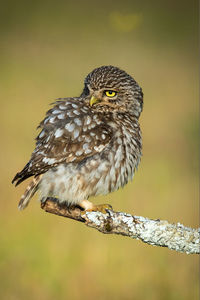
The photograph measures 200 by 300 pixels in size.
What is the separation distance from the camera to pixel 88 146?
2.96m

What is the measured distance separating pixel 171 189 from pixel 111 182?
2.22 metres

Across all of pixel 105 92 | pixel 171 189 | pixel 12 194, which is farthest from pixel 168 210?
pixel 105 92

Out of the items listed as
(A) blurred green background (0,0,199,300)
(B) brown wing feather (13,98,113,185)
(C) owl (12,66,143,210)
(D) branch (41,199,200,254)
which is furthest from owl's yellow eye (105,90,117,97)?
(D) branch (41,199,200,254)

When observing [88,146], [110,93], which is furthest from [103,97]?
[88,146]

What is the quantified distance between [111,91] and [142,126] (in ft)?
10.4

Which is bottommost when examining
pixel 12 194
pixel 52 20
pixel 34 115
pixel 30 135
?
pixel 12 194

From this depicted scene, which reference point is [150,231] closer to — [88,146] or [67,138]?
[88,146]

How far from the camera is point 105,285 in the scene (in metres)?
3.65

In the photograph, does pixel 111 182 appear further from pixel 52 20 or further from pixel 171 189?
pixel 52 20

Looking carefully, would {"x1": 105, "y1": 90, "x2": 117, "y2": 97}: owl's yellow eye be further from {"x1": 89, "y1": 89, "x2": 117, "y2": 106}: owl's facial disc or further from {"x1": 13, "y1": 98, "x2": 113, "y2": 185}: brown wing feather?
{"x1": 13, "y1": 98, "x2": 113, "y2": 185}: brown wing feather

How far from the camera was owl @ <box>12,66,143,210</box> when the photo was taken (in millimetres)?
2928

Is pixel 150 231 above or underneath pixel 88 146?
underneath

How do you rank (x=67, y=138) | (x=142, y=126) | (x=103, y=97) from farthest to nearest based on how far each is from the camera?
(x=142, y=126), (x=103, y=97), (x=67, y=138)

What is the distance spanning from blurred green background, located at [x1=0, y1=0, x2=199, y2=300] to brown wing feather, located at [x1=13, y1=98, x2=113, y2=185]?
873 mm
